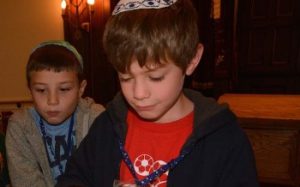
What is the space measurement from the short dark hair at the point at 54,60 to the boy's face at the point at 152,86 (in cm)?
52

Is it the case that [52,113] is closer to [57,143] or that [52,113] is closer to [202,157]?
[57,143]

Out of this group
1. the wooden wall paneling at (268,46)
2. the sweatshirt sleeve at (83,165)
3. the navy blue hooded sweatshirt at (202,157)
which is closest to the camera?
the navy blue hooded sweatshirt at (202,157)

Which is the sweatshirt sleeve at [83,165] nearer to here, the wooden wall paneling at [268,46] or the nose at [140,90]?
the nose at [140,90]

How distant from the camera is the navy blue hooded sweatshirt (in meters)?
1.11

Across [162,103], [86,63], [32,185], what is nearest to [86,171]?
[32,185]

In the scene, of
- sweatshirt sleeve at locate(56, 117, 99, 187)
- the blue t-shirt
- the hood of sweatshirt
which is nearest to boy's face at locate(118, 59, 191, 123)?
the hood of sweatshirt

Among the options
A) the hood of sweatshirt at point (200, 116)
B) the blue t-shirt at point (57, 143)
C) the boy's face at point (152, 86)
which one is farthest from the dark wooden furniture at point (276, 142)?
the boy's face at point (152, 86)

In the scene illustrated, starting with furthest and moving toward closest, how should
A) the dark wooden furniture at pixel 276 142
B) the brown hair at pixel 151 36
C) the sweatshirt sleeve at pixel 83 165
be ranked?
the dark wooden furniture at pixel 276 142
the sweatshirt sleeve at pixel 83 165
the brown hair at pixel 151 36

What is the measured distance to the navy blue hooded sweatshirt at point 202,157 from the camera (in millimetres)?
1105

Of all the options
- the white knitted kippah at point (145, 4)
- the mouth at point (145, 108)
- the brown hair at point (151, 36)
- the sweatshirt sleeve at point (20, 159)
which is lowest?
the sweatshirt sleeve at point (20, 159)

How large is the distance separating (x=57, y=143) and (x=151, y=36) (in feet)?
2.63

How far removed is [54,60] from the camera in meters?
Result: 1.47

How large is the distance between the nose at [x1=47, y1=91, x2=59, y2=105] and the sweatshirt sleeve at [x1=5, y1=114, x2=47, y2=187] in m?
0.19

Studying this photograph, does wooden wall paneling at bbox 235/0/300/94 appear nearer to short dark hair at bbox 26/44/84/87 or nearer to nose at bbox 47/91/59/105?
short dark hair at bbox 26/44/84/87
